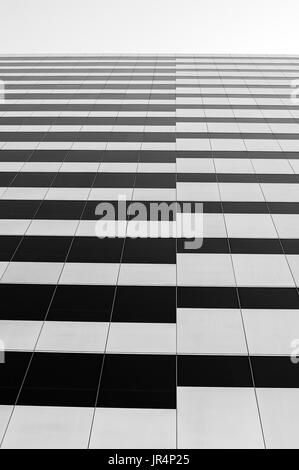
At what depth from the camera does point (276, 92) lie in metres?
20.3

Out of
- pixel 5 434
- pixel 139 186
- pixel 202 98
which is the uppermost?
pixel 202 98

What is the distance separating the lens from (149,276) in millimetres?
8773

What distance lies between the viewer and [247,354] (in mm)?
6887

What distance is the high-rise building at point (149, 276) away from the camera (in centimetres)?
598

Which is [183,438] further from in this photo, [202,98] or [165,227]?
[202,98]

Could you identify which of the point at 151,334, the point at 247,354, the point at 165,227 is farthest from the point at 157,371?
the point at 165,227

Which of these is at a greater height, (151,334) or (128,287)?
(128,287)

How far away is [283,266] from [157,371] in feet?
11.9

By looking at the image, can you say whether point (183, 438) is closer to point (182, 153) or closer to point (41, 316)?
point (41, 316)

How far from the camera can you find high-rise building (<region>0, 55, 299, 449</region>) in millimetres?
5977

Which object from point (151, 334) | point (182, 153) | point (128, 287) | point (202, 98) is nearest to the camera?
point (151, 334)

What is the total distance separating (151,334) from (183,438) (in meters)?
1.91

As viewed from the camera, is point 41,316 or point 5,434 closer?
point 5,434
